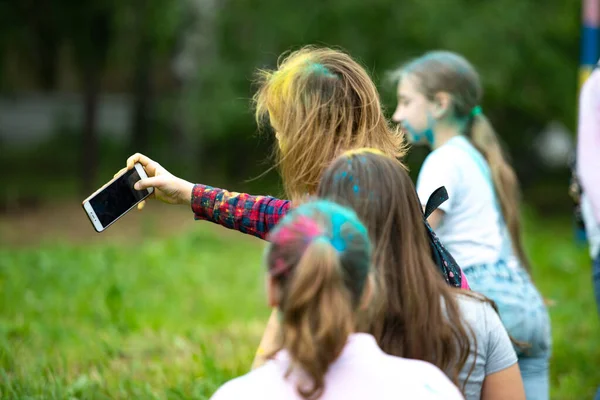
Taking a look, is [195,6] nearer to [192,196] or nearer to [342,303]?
[192,196]

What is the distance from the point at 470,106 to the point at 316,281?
2.08m

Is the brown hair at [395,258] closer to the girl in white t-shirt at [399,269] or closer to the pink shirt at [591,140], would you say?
the girl in white t-shirt at [399,269]

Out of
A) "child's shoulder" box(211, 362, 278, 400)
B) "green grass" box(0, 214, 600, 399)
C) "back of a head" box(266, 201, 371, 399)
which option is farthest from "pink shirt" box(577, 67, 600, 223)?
"child's shoulder" box(211, 362, 278, 400)

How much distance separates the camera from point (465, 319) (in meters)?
1.97

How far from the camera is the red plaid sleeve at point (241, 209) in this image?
230cm

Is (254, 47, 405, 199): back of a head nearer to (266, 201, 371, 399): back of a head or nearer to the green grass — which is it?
the green grass

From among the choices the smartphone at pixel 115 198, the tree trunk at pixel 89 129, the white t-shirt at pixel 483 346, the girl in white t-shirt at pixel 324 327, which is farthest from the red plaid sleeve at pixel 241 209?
the tree trunk at pixel 89 129

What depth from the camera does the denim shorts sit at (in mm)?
2920

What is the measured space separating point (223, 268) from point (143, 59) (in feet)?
24.4

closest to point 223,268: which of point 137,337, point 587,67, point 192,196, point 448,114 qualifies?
point 137,337

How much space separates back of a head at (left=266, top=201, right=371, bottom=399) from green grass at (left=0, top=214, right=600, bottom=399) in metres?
0.24

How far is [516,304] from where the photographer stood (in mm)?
2932

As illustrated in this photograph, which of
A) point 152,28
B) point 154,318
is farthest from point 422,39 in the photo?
point 154,318

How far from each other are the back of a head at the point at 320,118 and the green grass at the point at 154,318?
0.40 m
